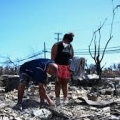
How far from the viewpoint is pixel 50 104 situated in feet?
24.4

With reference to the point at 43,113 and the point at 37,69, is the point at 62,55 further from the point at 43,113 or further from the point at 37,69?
the point at 43,113

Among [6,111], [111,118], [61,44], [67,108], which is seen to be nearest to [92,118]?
[111,118]

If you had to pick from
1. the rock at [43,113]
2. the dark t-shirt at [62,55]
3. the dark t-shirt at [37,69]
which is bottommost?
the rock at [43,113]

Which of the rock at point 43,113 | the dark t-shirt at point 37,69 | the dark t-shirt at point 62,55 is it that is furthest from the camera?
the dark t-shirt at point 62,55

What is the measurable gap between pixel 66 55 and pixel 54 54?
29cm

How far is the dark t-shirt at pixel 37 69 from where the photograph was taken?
753 centimetres

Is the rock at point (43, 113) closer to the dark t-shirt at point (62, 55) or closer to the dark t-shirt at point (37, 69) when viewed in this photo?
the dark t-shirt at point (37, 69)

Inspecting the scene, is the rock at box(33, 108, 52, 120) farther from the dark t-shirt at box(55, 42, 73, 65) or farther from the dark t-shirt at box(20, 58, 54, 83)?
the dark t-shirt at box(55, 42, 73, 65)

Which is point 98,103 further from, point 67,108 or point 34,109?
point 34,109

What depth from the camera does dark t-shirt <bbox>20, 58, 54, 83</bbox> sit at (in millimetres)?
7531

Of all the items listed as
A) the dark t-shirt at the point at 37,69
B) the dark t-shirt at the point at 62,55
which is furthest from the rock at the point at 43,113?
the dark t-shirt at the point at 62,55

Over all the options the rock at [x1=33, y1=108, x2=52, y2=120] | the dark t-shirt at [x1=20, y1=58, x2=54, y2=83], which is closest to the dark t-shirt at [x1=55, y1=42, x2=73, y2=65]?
the dark t-shirt at [x1=20, y1=58, x2=54, y2=83]

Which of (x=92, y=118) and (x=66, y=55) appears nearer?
(x=92, y=118)

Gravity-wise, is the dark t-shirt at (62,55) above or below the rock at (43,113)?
above
